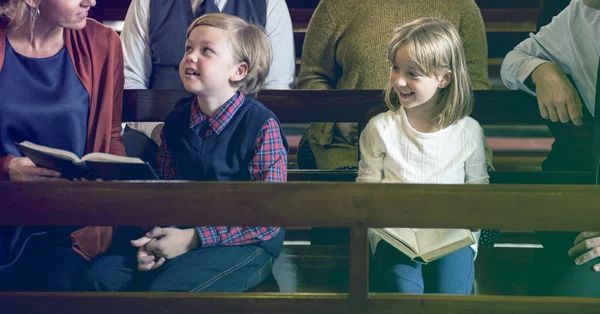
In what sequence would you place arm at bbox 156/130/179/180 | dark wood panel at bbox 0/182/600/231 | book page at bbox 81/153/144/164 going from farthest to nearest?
arm at bbox 156/130/179/180, book page at bbox 81/153/144/164, dark wood panel at bbox 0/182/600/231

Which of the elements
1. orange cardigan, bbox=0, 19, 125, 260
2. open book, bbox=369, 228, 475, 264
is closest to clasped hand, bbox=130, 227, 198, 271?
orange cardigan, bbox=0, 19, 125, 260

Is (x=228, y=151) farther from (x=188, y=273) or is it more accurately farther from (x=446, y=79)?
(x=446, y=79)

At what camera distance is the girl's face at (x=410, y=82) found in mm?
2117

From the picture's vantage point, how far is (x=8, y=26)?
2154 millimetres

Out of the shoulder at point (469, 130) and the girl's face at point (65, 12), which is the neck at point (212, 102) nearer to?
the girl's face at point (65, 12)

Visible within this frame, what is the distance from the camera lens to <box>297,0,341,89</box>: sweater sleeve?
2861mm

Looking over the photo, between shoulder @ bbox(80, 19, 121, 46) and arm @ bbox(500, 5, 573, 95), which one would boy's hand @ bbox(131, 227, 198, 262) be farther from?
arm @ bbox(500, 5, 573, 95)

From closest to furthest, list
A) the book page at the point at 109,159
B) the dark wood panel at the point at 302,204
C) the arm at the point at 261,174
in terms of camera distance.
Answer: the dark wood panel at the point at 302,204
the book page at the point at 109,159
the arm at the point at 261,174

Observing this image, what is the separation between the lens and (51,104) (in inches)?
85.0

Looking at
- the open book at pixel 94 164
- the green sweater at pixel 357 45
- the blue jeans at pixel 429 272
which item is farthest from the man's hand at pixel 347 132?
the open book at pixel 94 164

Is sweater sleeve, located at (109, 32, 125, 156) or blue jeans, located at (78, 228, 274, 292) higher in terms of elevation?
sweater sleeve, located at (109, 32, 125, 156)

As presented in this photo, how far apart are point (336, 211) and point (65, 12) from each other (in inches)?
40.4

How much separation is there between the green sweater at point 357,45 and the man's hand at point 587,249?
877 mm

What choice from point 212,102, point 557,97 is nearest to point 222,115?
point 212,102
